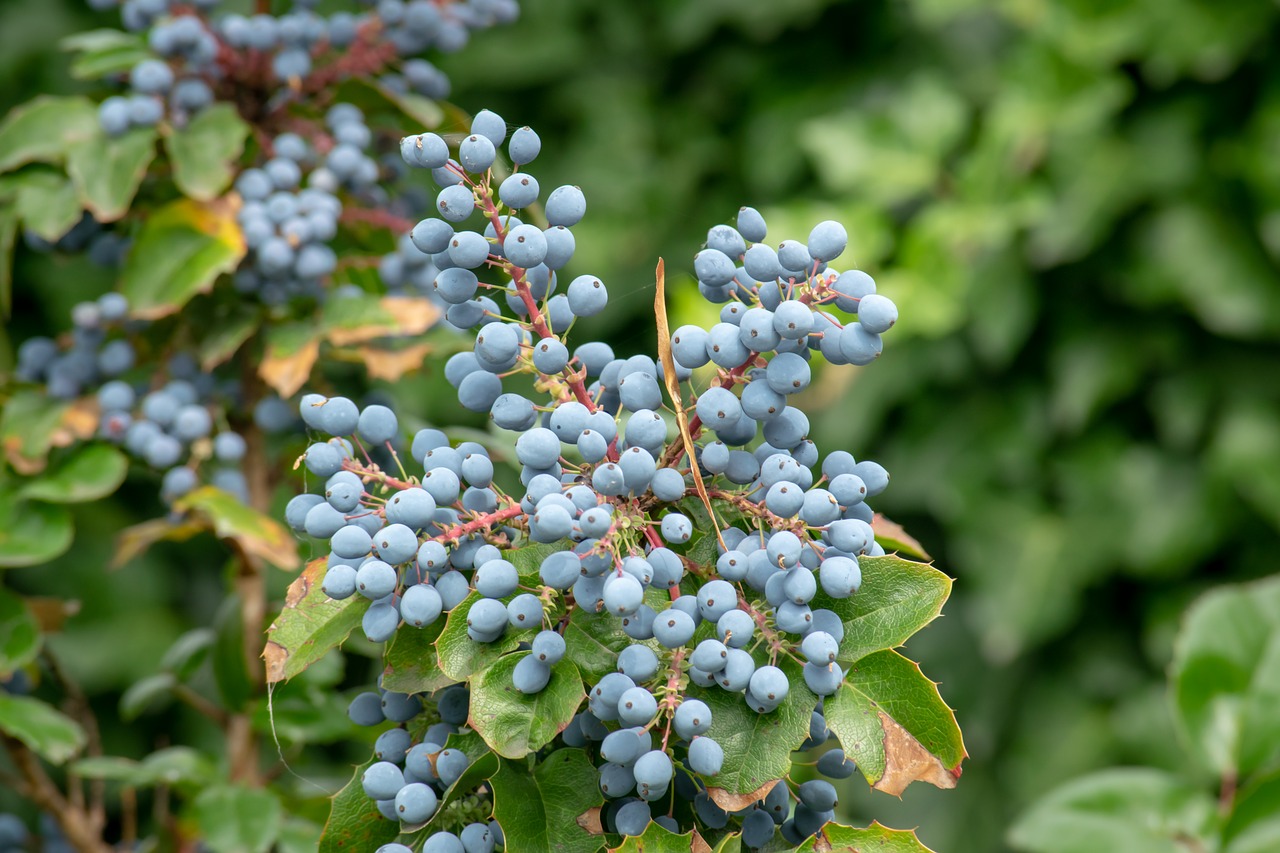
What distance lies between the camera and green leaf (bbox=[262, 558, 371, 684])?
53cm

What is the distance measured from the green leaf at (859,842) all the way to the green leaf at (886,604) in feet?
0.24

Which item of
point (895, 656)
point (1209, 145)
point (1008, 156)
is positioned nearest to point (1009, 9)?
point (1008, 156)

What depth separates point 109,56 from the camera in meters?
0.95

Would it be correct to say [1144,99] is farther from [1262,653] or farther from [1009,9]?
[1262,653]

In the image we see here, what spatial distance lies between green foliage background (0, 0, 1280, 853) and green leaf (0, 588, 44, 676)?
748mm

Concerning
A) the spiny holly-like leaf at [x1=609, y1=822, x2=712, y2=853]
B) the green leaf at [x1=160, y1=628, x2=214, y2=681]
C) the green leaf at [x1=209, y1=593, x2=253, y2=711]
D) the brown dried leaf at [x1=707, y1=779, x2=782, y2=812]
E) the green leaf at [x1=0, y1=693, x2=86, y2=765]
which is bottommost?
the green leaf at [x1=160, y1=628, x2=214, y2=681]

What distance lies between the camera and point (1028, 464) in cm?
178

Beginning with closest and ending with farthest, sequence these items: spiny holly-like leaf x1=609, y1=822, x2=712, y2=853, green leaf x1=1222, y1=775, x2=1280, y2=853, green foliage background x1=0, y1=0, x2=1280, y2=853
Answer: spiny holly-like leaf x1=609, y1=822, x2=712, y2=853, green leaf x1=1222, y1=775, x2=1280, y2=853, green foliage background x1=0, y1=0, x2=1280, y2=853

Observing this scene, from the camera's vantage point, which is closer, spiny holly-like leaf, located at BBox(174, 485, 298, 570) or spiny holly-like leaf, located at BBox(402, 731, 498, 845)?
spiny holly-like leaf, located at BBox(402, 731, 498, 845)

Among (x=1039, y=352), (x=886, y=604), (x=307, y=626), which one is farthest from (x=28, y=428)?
(x=1039, y=352)

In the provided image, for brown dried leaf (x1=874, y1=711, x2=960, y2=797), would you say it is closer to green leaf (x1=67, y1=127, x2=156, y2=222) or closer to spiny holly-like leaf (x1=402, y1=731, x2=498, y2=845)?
spiny holly-like leaf (x1=402, y1=731, x2=498, y2=845)

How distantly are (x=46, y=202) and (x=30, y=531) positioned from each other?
27 cm

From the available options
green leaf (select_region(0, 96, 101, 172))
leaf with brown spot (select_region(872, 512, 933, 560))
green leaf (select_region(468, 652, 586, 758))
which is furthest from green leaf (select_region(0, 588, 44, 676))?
leaf with brown spot (select_region(872, 512, 933, 560))

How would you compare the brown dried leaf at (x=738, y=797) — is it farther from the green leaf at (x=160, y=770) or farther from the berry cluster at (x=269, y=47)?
the berry cluster at (x=269, y=47)
